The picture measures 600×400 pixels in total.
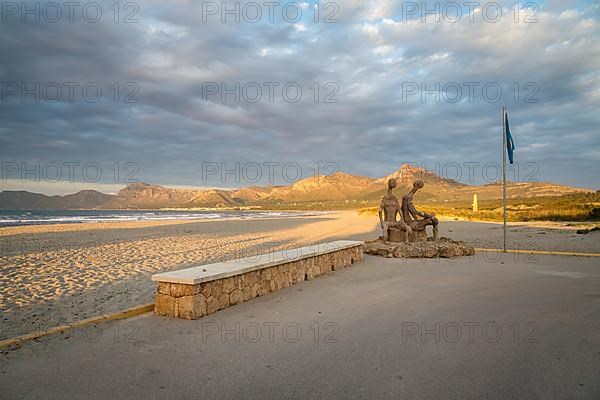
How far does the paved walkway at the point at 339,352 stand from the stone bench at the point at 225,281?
190 mm

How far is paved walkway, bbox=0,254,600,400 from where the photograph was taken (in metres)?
3.05

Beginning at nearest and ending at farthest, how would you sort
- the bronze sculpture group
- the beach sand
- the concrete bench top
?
the concrete bench top
the beach sand
the bronze sculpture group

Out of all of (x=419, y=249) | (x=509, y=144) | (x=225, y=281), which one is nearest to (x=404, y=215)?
(x=419, y=249)

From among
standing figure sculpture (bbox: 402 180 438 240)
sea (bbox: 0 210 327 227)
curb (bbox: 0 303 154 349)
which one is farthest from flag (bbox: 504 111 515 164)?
sea (bbox: 0 210 327 227)

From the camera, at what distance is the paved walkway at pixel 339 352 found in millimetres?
3055

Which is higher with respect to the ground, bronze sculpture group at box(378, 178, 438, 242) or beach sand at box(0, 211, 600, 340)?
bronze sculpture group at box(378, 178, 438, 242)

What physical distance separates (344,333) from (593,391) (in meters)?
2.28

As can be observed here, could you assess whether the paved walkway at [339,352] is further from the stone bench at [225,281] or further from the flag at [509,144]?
the flag at [509,144]

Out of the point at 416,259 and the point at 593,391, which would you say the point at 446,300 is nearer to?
the point at 593,391

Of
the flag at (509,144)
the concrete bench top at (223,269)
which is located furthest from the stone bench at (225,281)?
the flag at (509,144)

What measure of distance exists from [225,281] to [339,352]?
2.14 meters

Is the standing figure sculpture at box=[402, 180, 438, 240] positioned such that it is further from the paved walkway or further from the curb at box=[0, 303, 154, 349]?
the curb at box=[0, 303, 154, 349]

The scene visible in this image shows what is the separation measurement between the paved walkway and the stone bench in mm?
190

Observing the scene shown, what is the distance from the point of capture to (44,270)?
9.88 m
